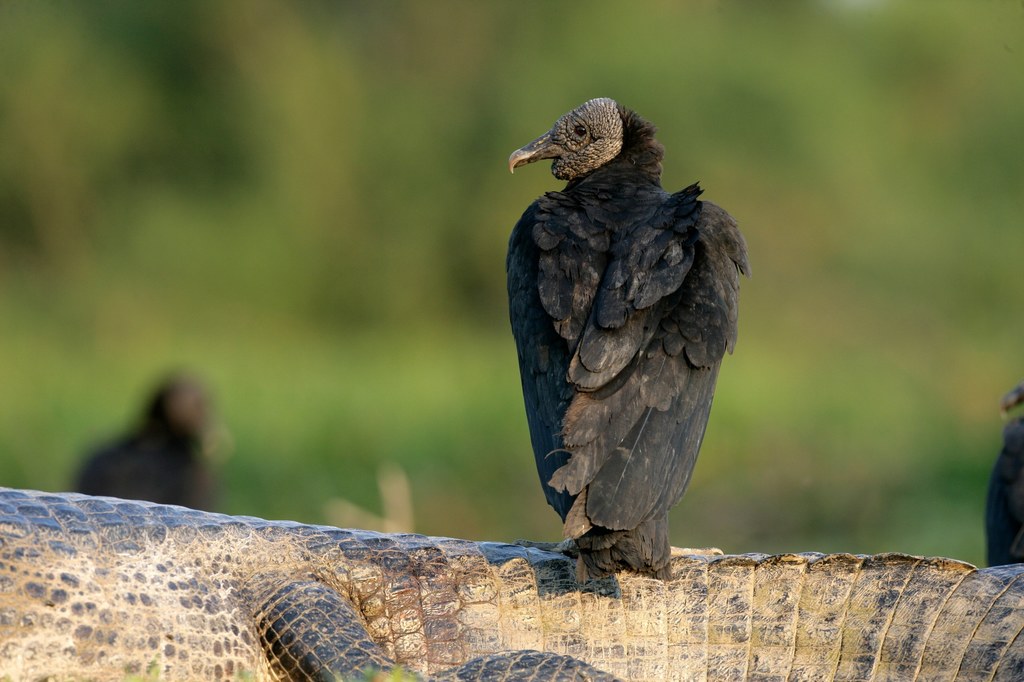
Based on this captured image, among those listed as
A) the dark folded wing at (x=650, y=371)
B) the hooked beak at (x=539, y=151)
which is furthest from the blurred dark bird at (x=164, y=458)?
the dark folded wing at (x=650, y=371)

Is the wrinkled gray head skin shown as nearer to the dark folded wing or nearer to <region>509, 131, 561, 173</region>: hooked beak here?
<region>509, 131, 561, 173</region>: hooked beak

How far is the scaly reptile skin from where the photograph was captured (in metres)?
4.84

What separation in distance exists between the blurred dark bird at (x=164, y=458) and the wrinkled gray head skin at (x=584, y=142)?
16.8 feet

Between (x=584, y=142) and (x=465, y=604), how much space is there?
208 centimetres

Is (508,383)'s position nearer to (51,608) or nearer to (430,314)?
(430,314)

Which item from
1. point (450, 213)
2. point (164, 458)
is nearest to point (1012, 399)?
point (164, 458)

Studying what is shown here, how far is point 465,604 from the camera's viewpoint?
5.18 m

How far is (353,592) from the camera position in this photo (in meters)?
5.17

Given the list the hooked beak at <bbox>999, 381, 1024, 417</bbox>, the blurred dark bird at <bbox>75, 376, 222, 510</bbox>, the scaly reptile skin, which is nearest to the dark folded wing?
the scaly reptile skin

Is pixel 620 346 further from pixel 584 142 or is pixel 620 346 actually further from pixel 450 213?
pixel 450 213

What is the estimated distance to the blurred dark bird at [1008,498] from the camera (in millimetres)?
7488

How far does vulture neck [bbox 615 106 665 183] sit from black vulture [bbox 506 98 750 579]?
0.41m

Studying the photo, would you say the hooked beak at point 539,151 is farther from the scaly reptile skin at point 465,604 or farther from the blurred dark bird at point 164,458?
the blurred dark bird at point 164,458

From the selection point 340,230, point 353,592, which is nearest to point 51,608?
point 353,592
